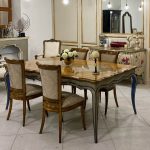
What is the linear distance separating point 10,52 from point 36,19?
1.19 meters

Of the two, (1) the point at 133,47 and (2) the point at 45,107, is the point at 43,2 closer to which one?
(1) the point at 133,47

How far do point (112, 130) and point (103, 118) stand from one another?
0.48m

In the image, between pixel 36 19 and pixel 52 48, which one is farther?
pixel 36 19

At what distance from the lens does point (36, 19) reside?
7230mm

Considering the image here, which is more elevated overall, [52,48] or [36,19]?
[36,19]

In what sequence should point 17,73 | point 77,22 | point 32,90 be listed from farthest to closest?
point 77,22 < point 32,90 < point 17,73

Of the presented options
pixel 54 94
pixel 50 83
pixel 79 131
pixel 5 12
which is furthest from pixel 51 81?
pixel 5 12

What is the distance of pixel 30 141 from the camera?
3389mm

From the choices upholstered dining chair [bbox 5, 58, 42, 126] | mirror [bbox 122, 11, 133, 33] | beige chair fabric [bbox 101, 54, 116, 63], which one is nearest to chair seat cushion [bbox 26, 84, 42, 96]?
upholstered dining chair [bbox 5, 58, 42, 126]

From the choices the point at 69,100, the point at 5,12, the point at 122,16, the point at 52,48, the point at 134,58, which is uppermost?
the point at 5,12

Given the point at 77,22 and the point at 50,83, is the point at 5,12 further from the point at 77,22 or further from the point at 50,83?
the point at 50,83

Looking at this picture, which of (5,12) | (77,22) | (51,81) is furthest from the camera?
(77,22)

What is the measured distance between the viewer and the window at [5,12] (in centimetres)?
677

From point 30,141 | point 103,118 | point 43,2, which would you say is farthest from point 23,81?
point 43,2
